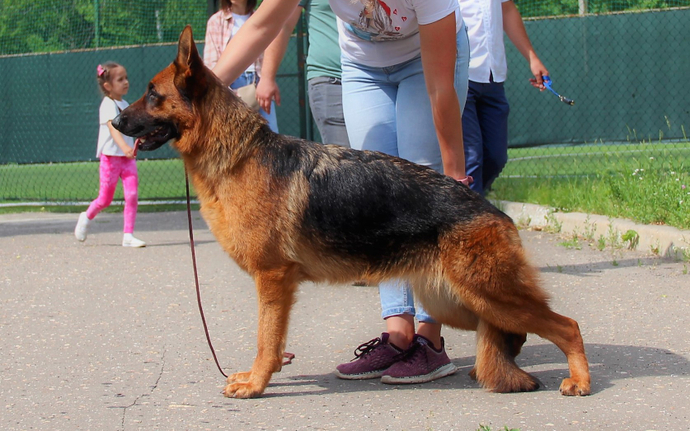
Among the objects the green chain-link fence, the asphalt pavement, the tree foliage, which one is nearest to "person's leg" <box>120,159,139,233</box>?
the asphalt pavement

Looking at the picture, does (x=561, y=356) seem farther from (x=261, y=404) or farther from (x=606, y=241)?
(x=606, y=241)

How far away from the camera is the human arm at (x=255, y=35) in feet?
12.9

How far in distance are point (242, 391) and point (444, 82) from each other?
1742 millimetres

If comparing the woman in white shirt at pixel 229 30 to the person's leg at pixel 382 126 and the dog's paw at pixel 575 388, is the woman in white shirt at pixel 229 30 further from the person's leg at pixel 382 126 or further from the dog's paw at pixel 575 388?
the dog's paw at pixel 575 388

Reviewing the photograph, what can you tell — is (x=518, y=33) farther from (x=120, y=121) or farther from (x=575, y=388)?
(x=120, y=121)

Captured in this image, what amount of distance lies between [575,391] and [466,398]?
0.49 meters

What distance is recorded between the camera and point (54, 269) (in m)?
6.94

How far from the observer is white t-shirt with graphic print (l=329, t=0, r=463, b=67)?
3.75 meters

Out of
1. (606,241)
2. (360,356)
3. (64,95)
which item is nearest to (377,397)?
(360,356)

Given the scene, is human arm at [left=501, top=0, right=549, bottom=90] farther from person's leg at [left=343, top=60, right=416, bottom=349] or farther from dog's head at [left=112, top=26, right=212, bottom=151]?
dog's head at [left=112, top=26, right=212, bottom=151]

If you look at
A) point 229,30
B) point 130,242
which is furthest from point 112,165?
point 229,30

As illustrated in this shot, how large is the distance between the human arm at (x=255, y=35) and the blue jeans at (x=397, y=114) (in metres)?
0.52

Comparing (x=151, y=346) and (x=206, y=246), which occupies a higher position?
(x=151, y=346)

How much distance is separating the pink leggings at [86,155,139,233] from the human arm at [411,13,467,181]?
490cm
